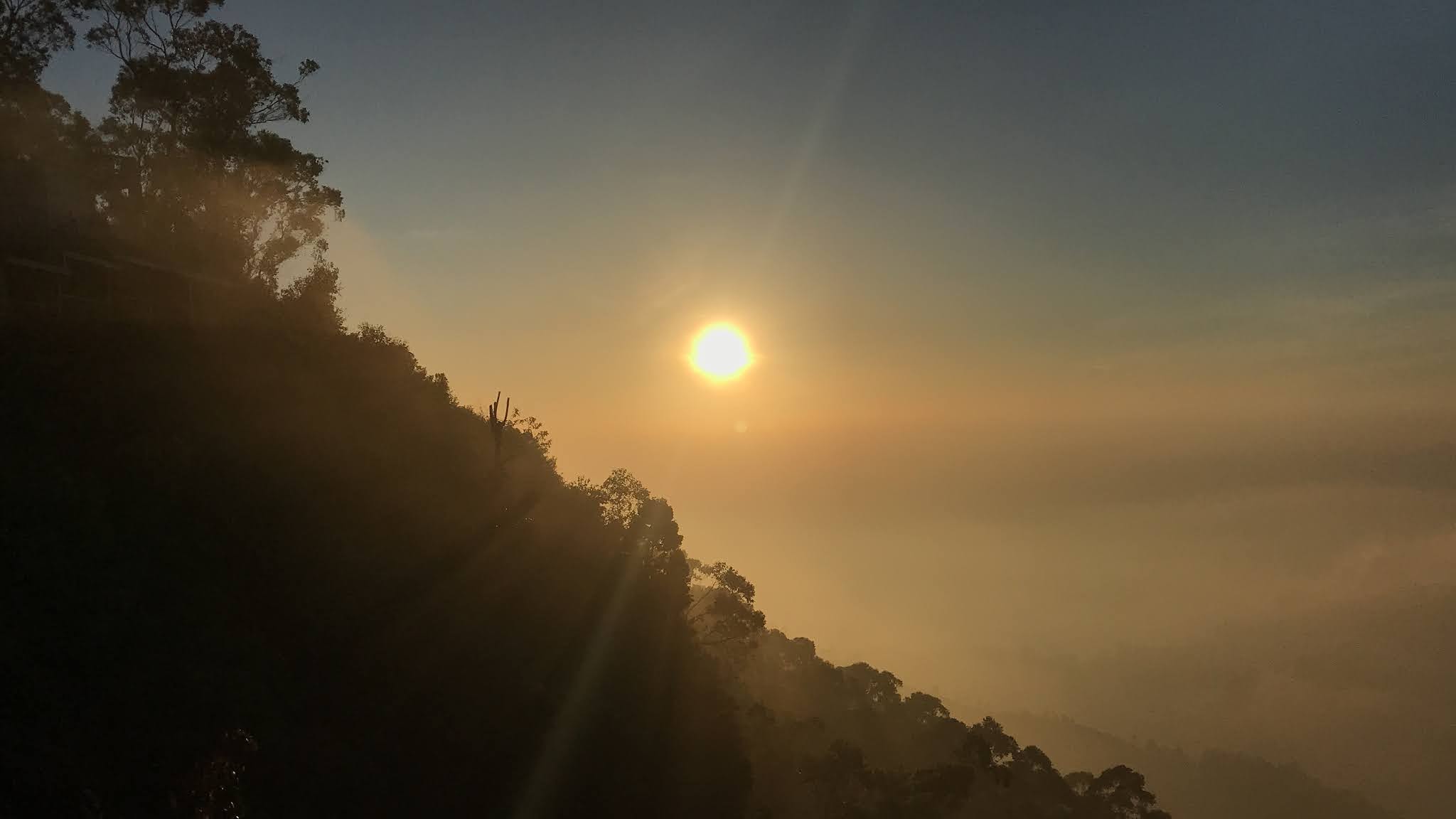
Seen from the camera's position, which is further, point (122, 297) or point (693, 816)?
point (693, 816)

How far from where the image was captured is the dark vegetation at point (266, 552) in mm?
18891

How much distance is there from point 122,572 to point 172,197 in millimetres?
28263

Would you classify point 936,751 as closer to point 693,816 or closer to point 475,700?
point 693,816

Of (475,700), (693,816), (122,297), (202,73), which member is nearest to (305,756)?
(475,700)

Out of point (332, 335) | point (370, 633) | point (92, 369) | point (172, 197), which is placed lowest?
point (370, 633)

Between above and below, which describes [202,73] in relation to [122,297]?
above

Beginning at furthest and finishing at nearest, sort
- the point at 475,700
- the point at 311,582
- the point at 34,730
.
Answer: the point at 475,700, the point at 311,582, the point at 34,730

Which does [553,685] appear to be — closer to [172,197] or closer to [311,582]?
[311,582]

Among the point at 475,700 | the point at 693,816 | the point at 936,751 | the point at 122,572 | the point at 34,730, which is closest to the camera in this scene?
the point at 34,730

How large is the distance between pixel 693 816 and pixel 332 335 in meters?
28.7

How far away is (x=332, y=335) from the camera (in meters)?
40.9

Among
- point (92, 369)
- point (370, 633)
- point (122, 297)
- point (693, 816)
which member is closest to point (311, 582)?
point (370, 633)

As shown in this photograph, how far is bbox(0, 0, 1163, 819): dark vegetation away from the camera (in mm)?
18891

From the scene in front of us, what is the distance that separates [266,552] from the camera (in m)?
26.0
